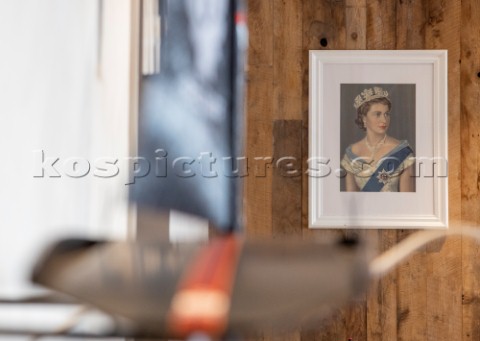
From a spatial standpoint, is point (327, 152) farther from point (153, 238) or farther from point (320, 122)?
point (153, 238)

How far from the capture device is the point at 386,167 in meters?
2.05

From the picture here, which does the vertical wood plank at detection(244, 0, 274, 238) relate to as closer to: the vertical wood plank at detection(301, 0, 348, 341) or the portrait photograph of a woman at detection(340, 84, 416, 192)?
the vertical wood plank at detection(301, 0, 348, 341)

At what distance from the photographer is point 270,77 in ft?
6.90

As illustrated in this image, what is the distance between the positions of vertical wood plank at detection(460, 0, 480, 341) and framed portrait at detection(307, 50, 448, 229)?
0.08 m

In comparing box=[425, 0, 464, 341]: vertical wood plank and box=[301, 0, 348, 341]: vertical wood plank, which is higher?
box=[301, 0, 348, 341]: vertical wood plank

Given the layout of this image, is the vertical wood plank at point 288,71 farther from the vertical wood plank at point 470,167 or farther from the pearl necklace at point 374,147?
the vertical wood plank at point 470,167

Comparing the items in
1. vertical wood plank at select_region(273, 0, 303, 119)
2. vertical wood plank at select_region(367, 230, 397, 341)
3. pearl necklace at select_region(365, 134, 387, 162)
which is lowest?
vertical wood plank at select_region(367, 230, 397, 341)

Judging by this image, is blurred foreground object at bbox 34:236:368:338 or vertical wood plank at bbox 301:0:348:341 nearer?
blurred foreground object at bbox 34:236:368:338

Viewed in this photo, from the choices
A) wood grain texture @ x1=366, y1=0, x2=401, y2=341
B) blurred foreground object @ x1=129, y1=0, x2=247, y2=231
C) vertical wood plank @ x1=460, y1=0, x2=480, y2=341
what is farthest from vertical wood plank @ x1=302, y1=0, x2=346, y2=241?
blurred foreground object @ x1=129, y1=0, x2=247, y2=231

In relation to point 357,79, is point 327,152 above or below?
below

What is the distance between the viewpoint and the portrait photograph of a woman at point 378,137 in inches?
80.9

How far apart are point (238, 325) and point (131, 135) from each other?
8cm

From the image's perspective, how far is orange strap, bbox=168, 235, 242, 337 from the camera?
0.11m

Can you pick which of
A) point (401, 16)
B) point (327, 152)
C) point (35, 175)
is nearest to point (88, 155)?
point (35, 175)
